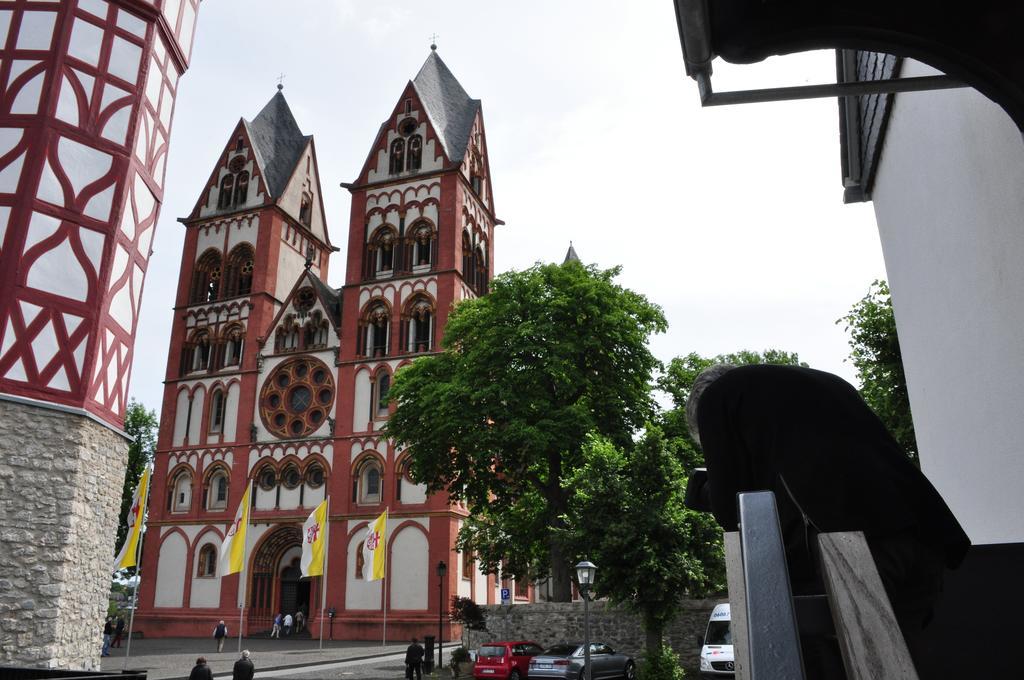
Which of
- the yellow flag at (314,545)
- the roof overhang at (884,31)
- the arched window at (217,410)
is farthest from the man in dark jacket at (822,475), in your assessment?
the arched window at (217,410)

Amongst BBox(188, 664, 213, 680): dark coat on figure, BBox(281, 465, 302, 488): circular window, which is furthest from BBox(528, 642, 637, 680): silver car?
BBox(281, 465, 302, 488): circular window

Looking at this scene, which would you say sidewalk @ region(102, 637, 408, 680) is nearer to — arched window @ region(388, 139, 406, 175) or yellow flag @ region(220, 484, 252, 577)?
yellow flag @ region(220, 484, 252, 577)

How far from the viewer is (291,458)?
38375 millimetres

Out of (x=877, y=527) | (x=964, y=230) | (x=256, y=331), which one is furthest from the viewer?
(x=256, y=331)

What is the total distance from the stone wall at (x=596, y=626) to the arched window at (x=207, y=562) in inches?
697

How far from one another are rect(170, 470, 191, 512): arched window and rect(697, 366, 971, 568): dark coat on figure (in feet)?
137

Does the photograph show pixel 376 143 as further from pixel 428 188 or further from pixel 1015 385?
pixel 1015 385

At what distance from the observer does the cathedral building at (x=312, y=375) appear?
116ft

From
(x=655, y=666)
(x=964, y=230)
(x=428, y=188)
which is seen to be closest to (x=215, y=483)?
(x=428, y=188)

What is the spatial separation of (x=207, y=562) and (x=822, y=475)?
4072cm

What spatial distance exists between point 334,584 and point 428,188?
19805 mm

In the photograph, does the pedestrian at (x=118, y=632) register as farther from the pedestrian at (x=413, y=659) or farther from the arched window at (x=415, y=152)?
the arched window at (x=415, y=152)

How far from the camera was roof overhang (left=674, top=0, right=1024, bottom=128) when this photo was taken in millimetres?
2760

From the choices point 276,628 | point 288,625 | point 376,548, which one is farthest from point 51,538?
point 288,625
